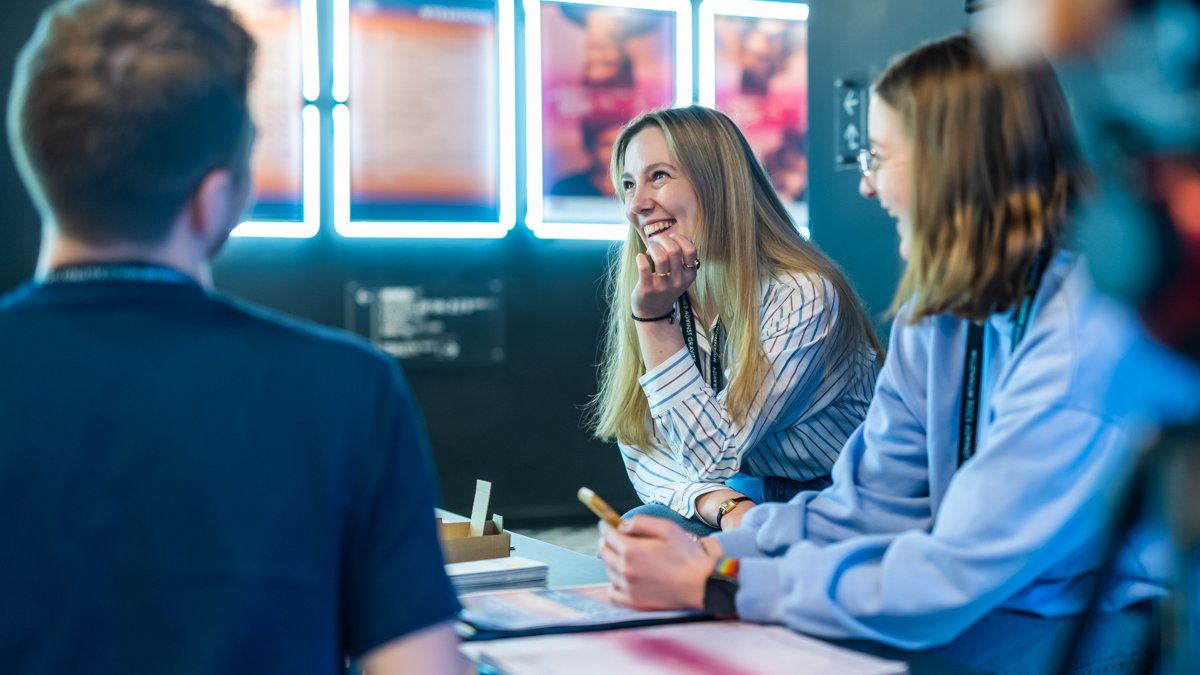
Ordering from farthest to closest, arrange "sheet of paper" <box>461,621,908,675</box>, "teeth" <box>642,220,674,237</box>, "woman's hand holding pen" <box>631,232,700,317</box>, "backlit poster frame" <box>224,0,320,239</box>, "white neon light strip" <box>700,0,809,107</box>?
"white neon light strip" <box>700,0,809,107</box>
"backlit poster frame" <box>224,0,320,239</box>
"teeth" <box>642,220,674,237</box>
"woman's hand holding pen" <box>631,232,700,317</box>
"sheet of paper" <box>461,621,908,675</box>

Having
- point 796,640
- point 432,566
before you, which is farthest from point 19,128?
point 796,640

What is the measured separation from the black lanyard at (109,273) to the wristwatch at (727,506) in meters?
1.44

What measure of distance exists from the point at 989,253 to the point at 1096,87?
2.63 ft

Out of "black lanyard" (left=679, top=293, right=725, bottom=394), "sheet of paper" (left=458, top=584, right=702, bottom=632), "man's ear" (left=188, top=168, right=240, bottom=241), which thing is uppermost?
"man's ear" (left=188, top=168, right=240, bottom=241)

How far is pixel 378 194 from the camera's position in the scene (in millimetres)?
Answer: 5246

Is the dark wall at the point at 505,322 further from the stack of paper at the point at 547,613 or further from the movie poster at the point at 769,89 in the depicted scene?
the stack of paper at the point at 547,613

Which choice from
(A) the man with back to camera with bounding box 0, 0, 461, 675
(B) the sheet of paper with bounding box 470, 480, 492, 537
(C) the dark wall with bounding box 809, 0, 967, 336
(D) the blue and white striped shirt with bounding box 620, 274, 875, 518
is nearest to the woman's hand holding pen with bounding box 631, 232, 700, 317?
(D) the blue and white striped shirt with bounding box 620, 274, 875, 518

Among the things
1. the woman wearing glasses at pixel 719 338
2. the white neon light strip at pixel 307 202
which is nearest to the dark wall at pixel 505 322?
the white neon light strip at pixel 307 202

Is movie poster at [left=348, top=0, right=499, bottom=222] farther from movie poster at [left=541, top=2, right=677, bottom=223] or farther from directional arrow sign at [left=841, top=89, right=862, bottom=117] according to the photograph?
directional arrow sign at [left=841, top=89, right=862, bottom=117]

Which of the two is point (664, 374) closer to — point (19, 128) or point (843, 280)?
point (843, 280)

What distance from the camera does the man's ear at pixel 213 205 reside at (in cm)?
85

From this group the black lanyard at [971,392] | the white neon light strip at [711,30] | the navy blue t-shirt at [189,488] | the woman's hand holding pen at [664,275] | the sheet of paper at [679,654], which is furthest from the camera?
the white neon light strip at [711,30]

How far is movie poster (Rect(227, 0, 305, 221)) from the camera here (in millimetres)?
5035

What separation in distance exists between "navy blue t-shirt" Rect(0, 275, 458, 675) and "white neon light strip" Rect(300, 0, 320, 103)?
4507 mm
